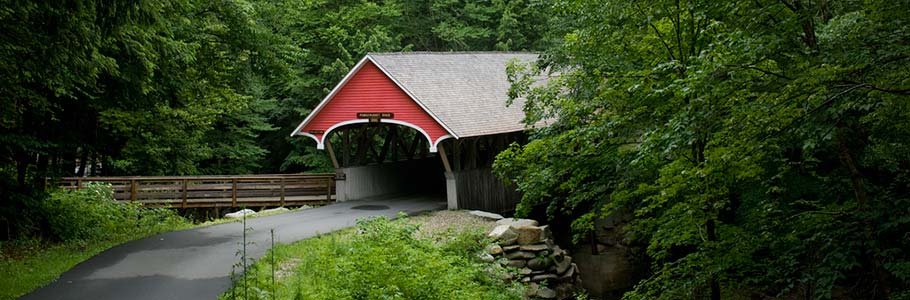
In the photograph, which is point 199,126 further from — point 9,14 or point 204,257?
point 9,14

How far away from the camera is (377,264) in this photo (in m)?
8.34

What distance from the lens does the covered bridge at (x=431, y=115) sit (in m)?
16.8

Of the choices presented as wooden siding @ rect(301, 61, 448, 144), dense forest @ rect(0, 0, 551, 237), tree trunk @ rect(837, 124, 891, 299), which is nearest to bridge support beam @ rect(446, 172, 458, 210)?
wooden siding @ rect(301, 61, 448, 144)

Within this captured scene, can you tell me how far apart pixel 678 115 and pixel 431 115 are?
10.5m

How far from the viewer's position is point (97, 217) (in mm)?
14211

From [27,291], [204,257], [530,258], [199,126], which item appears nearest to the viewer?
[27,291]

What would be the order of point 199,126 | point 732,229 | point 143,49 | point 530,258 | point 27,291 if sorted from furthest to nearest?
point 199,126 → point 530,258 → point 143,49 → point 27,291 → point 732,229

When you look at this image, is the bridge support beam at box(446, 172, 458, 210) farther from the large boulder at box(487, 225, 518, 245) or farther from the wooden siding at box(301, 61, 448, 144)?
the large boulder at box(487, 225, 518, 245)

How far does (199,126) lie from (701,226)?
12722mm

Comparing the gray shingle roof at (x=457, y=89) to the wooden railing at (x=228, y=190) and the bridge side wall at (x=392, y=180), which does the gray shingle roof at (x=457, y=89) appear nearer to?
the bridge side wall at (x=392, y=180)

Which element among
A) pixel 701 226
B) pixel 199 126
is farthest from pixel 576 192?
pixel 199 126

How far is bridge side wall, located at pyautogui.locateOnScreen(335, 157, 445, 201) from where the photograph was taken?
1942 centimetres

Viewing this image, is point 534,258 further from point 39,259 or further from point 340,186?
point 39,259

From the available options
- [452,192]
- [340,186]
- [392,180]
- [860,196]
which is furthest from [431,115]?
[860,196]
